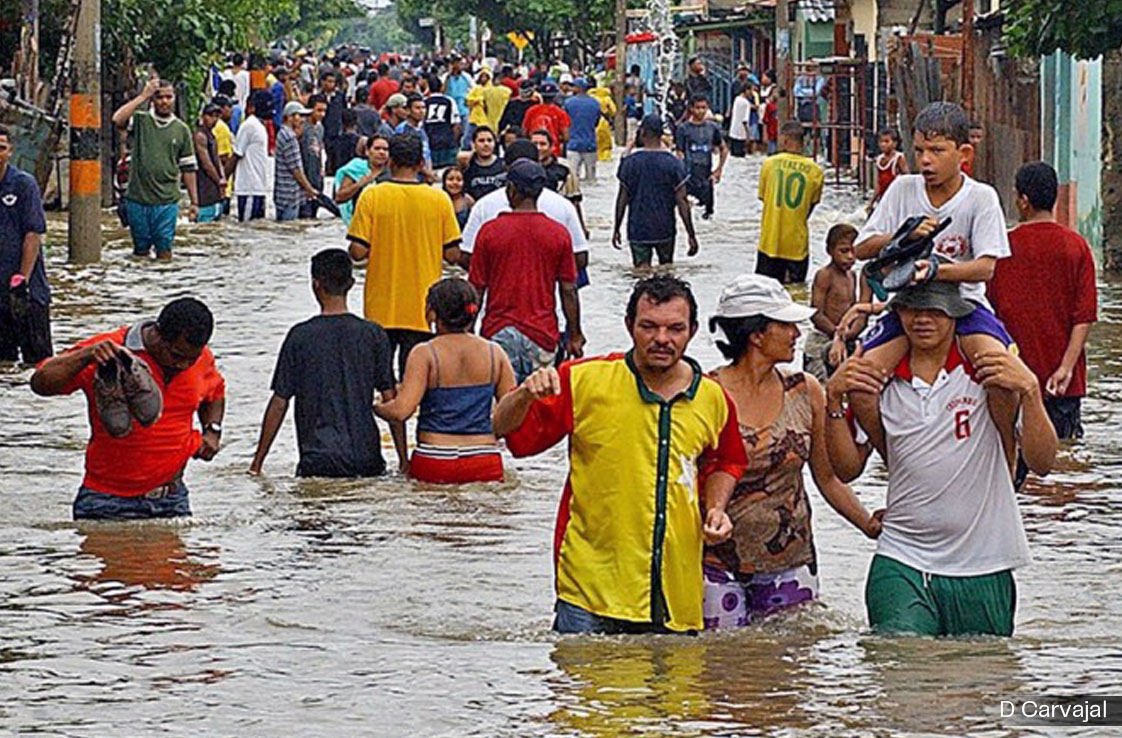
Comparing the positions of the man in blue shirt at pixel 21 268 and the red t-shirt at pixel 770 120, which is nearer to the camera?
the man in blue shirt at pixel 21 268

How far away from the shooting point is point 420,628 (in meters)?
8.66

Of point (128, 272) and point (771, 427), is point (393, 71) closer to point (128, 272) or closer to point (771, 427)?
point (128, 272)

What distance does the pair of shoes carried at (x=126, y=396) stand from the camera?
921 centimetres

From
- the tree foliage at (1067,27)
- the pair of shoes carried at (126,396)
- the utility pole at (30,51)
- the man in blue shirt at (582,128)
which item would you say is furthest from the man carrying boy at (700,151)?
the pair of shoes carried at (126,396)

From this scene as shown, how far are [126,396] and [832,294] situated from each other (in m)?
4.90

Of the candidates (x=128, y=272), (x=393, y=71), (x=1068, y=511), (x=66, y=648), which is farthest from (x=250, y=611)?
(x=393, y=71)

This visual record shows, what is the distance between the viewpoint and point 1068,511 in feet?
37.1

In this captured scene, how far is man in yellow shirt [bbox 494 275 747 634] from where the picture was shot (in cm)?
711

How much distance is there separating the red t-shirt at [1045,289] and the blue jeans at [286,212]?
60.3 ft

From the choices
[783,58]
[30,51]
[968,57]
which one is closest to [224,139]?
[30,51]

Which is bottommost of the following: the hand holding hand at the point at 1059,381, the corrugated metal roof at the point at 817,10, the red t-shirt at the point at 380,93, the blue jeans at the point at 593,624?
the blue jeans at the point at 593,624

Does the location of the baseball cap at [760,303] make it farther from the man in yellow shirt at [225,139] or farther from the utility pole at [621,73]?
the utility pole at [621,73]

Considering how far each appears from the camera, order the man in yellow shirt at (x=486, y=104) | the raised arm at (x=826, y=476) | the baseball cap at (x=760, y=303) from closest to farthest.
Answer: the baseball cap at (x=760, y=303) → the raised arm at (x=826, y=476) → the man in yellow shirt at (x=486, y=104)

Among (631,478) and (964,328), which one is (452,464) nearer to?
(631,478)
